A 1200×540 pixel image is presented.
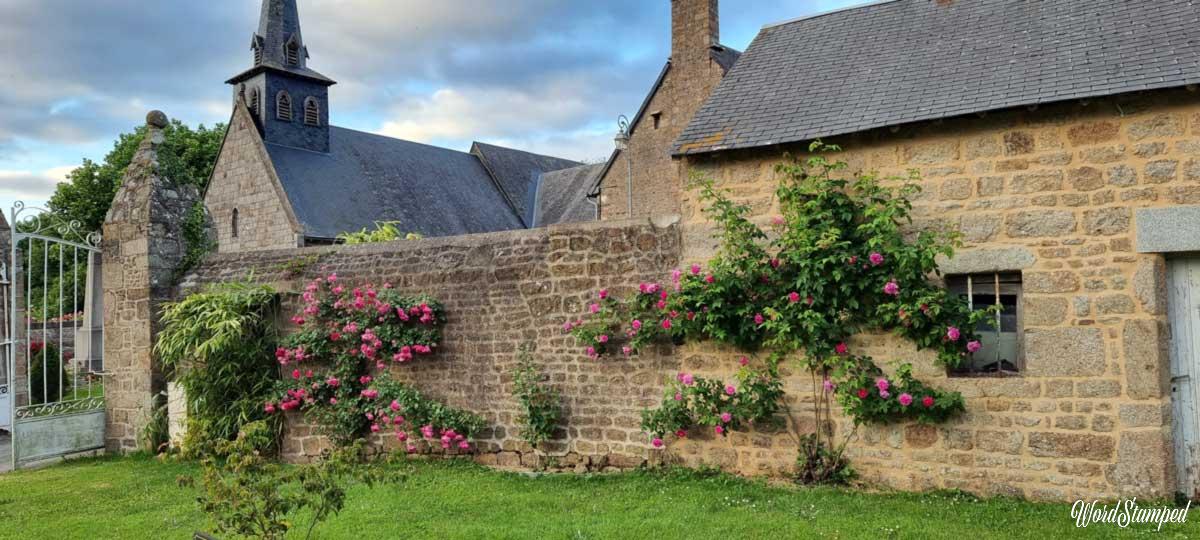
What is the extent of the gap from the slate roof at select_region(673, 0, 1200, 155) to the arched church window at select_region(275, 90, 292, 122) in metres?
Result: 21.1

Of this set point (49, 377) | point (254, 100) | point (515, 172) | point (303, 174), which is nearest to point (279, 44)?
point (254, 100)

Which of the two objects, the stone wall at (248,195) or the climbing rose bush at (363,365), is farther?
the stone wall at (248,195)

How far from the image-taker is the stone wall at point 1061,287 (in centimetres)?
554

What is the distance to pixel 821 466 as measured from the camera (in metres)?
6.59

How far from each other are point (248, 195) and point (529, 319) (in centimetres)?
1980

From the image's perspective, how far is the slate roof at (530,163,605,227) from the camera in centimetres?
2988

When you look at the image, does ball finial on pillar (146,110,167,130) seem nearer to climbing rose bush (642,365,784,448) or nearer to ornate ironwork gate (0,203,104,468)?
ornate ironwork gate (0,203,104,468)

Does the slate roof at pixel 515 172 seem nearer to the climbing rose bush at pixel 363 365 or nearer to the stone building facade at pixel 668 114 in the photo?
the stone building facade at pixel 668 114

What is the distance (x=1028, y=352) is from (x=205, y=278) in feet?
27.9

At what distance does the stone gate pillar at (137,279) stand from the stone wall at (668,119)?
1163cm

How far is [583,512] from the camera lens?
5.86 m

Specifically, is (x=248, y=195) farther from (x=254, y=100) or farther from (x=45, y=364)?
(x=45, y=364)

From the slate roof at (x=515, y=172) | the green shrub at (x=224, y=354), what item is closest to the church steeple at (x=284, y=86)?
the slate roof at (x=515, y=172)

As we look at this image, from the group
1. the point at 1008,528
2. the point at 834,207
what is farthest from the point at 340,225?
the point at 1008,528
